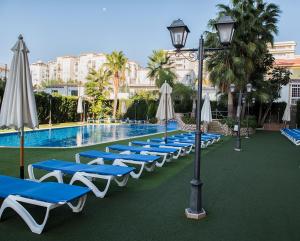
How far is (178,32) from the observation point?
14.8 feet

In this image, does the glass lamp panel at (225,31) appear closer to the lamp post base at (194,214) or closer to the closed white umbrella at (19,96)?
the lamp post base at (194,214)

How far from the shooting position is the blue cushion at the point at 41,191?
3592mm

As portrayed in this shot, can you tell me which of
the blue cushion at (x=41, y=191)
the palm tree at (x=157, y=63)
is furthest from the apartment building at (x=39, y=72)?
the blue cushion at (x=41, y=191)

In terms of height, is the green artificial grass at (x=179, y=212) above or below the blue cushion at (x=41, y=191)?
below

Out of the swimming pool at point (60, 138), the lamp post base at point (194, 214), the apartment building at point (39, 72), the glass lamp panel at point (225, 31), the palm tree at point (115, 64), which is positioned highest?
the apartment building at point (39, 72)

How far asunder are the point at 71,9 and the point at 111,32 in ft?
35.6

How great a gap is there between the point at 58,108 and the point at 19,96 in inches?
782

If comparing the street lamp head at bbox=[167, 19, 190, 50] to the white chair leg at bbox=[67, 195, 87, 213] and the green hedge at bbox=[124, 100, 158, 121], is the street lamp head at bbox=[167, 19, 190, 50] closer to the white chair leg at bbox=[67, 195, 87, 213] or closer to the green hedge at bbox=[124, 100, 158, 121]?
the white chair leg at bbox=[67, 195, 87, 213]

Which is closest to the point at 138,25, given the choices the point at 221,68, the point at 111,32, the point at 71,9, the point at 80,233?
the point at 111,32

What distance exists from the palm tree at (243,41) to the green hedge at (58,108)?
1216cm

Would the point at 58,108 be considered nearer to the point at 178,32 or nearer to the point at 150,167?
the point at 150,167

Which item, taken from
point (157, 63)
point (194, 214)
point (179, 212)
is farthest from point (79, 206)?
point (157, 63)

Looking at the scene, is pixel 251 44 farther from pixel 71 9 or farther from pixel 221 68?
pixel 71 9

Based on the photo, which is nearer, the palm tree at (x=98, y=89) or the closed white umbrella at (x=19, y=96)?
the closed white umbrella at (x=19, y=96)
